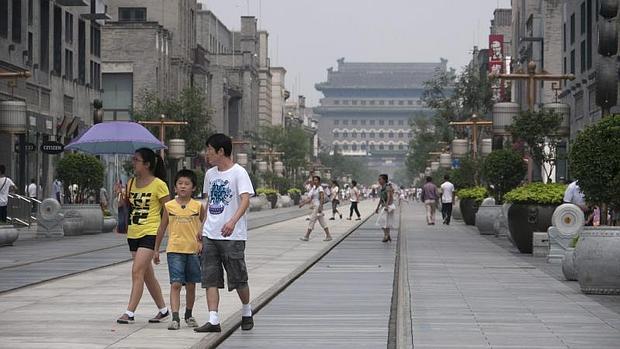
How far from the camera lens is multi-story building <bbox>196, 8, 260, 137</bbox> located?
440 ft

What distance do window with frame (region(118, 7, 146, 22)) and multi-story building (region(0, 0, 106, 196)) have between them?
2583 cm

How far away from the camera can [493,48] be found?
119 metres

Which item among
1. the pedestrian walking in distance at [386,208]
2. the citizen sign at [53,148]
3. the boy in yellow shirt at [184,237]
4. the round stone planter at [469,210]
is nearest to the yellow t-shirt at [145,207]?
the boy in yellow shirt at [184,237]

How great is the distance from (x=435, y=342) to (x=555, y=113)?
2549cm

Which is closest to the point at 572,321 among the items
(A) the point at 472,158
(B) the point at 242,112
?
(A) the point at 472,158

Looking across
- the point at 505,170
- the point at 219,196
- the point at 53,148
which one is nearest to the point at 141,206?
the point at 219,196

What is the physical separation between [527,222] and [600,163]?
10556 millimetres

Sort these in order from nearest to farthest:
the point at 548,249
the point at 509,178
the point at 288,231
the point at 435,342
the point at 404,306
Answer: the point at 435,342
the point at 404,306
the point at 548,249
the point at 509,178
the point at 288,231

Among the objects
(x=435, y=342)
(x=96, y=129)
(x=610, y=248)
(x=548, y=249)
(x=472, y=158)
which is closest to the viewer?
(x=435, y=342)

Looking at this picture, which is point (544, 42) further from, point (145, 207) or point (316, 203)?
point (145, 207)

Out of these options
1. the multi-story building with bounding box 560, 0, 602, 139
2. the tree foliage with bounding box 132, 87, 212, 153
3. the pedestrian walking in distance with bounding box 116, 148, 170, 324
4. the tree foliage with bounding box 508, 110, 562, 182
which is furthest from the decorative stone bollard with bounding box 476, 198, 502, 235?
the pedestrian walking in distance with bounding box 116, 148, 170, 324

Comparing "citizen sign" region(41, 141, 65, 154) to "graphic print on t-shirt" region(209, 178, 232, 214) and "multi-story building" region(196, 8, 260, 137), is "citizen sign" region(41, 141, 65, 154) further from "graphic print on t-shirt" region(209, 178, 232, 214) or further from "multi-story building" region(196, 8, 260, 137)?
"multi-story building" region(196, 8, 260, 137)

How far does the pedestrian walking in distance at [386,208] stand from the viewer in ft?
126

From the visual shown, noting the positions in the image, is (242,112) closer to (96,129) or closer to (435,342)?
(96,129)
